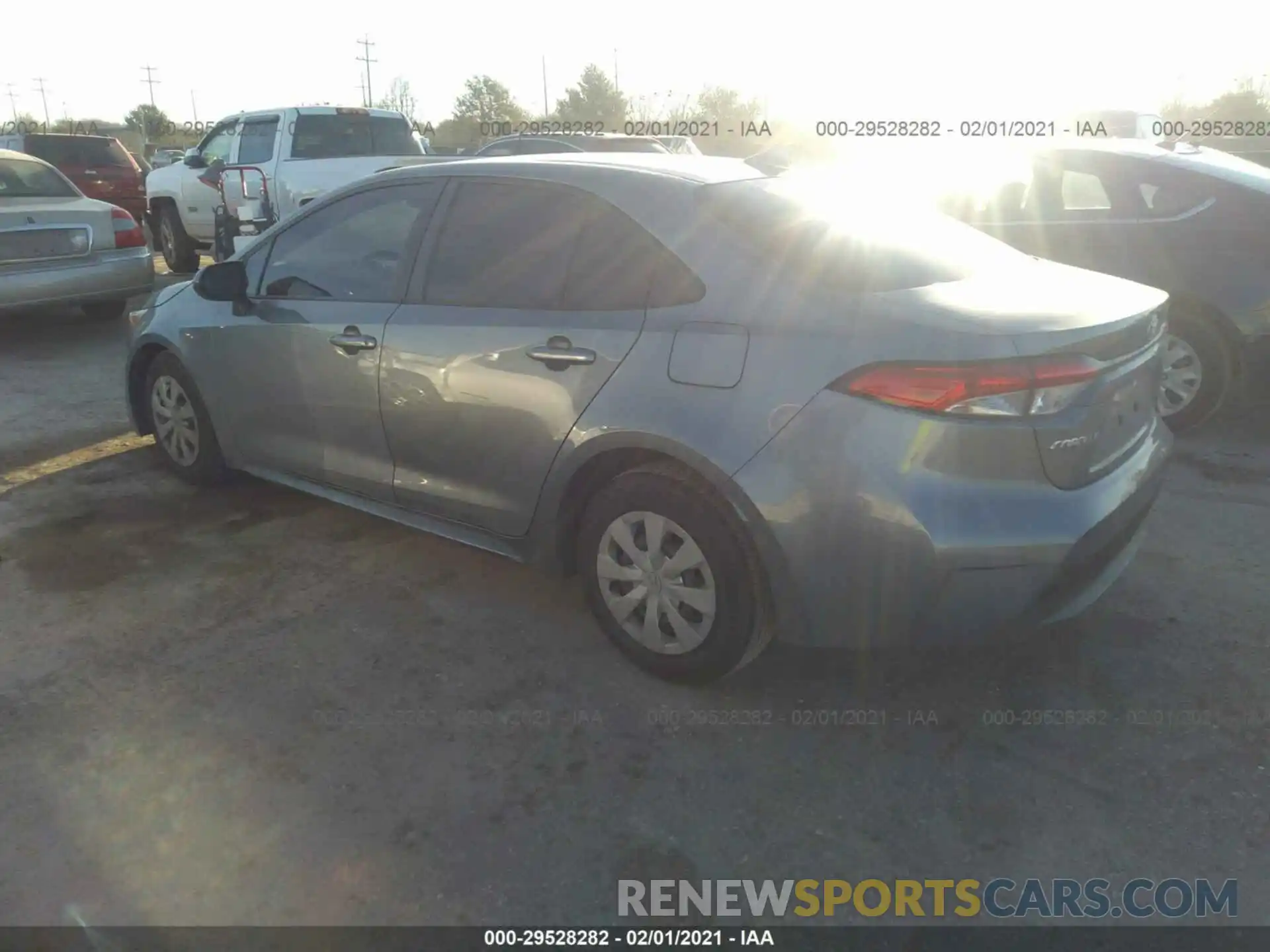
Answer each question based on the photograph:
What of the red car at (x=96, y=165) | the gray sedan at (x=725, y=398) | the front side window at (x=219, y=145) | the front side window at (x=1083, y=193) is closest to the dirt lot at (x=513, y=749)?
the gray sedan at (x=725, y=398)

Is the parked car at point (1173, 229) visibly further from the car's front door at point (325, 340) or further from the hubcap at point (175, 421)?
the hubcap at point (175, 421)

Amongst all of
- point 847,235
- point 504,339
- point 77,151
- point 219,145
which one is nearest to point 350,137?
point 219,145

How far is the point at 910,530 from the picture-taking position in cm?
262

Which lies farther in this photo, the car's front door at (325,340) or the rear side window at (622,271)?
the car's front door at (325,340)

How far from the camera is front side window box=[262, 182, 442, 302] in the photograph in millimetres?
3785

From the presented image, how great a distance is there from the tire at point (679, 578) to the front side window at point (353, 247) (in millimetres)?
1284

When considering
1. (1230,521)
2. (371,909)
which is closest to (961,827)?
(371,909)

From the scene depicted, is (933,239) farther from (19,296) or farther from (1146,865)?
(19,296)

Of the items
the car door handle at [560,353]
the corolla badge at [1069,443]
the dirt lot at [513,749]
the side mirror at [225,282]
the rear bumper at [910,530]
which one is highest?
the side mirror at [225,282]

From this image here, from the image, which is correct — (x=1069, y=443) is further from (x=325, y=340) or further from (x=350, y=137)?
(x=350, y=137)

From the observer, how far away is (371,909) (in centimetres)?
235

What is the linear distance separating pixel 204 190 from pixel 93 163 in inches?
167

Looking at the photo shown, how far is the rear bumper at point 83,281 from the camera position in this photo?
7672 mm

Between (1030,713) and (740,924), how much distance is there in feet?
4.09
